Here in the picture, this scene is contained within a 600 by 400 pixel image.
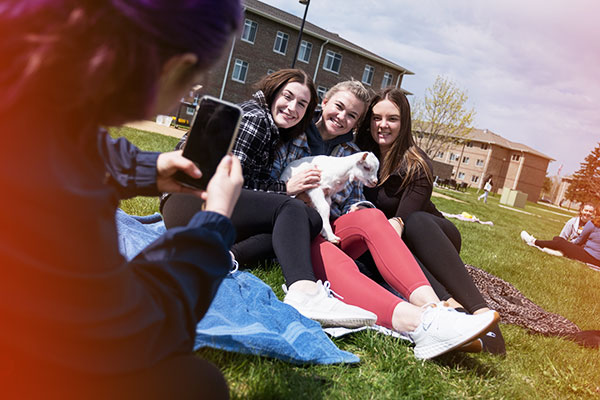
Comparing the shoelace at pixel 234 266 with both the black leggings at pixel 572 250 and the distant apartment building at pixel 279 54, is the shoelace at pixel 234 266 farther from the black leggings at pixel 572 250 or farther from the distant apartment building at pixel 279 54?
the distant apartment building at pixel 279 54

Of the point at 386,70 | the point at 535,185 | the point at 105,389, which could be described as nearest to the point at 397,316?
the point at 105,389

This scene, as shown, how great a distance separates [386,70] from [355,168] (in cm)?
3898

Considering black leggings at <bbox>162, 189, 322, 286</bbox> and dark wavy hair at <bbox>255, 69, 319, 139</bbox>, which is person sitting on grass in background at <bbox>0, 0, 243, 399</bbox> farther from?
dark wavy hair at <bbox>255, 69, 319, 139</bbox>

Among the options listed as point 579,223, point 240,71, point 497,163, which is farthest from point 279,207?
point 497,163

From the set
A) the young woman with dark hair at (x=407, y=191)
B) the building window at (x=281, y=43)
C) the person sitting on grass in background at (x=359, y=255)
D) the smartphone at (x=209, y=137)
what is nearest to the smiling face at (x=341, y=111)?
the person sitting on grass in background at (x=359, y=255)

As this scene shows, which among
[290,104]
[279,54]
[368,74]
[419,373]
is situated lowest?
[419,373]

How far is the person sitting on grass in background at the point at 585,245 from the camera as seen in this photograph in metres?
10.3

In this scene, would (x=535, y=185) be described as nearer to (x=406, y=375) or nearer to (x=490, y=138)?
(x=490, y=138)

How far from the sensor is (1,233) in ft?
2.79

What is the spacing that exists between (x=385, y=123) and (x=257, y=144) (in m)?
1.43

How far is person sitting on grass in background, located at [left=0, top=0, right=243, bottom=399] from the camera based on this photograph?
0.83 metres

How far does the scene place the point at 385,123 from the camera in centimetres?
445

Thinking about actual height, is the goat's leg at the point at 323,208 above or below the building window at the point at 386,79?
below

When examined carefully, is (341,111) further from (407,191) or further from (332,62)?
(332,62)
